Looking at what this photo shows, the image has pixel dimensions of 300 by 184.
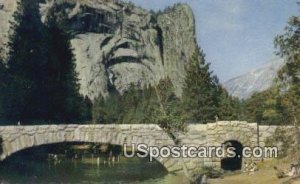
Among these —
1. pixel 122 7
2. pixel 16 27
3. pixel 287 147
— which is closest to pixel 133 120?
pixel 16 27

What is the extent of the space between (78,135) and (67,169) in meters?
19.8

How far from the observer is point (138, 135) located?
43.5 meters

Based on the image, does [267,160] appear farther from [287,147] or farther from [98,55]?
[98,55]

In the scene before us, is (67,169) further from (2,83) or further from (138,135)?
(138,135)

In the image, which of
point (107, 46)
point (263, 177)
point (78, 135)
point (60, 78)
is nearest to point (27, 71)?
point (60, 78)

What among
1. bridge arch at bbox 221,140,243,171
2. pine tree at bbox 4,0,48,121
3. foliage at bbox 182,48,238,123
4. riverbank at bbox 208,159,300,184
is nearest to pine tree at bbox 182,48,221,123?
foliage at bbox 182,48,238,123

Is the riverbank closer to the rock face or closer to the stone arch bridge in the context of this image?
the stone arch bridge

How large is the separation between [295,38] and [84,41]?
15108 cm

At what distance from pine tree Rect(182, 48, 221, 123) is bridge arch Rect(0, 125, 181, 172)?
26.3 m

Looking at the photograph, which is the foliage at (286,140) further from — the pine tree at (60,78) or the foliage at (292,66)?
the pine tree at (60,78)

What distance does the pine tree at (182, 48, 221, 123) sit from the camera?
74500 mm

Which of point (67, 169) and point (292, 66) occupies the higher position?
point (292, 66)

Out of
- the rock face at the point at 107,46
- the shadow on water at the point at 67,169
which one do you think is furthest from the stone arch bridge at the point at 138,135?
the rock face at the point at 107,46

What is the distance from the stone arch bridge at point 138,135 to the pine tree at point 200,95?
973 inches
